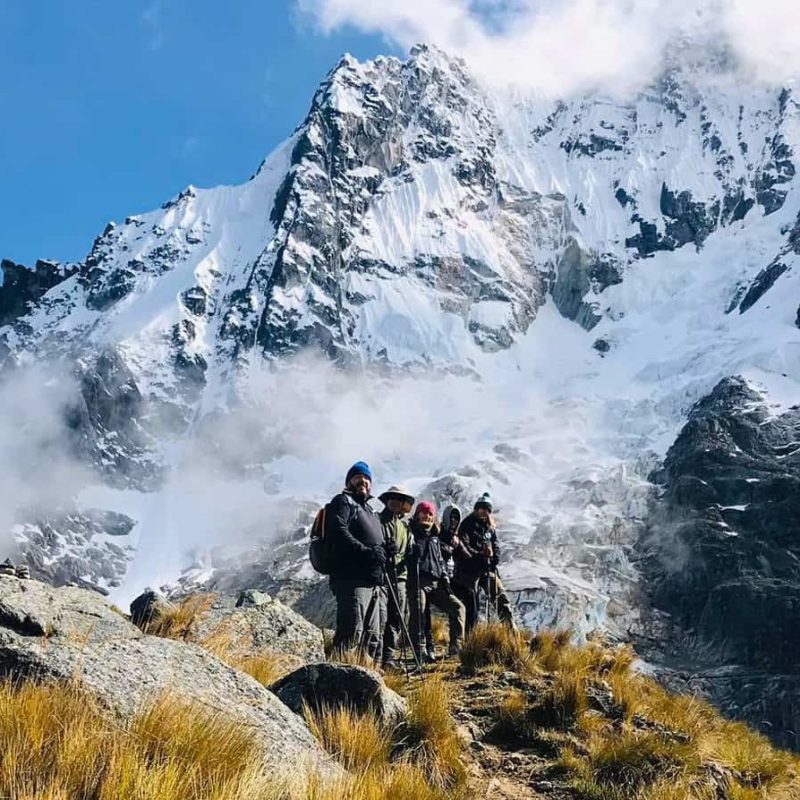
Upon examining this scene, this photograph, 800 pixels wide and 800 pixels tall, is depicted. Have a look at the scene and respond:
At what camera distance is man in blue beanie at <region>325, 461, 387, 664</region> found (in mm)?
8156

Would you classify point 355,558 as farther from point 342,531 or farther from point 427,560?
point 427,560

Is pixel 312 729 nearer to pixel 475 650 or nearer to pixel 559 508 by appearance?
pixel 475 650

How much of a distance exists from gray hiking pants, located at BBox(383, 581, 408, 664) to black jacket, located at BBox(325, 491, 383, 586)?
1069 mm

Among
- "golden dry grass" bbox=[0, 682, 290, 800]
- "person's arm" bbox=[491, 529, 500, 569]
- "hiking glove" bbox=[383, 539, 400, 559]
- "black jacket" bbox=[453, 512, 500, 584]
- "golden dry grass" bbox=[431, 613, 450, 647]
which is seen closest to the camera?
"golden dry grass" bbox=[0, 682, 290, 800]

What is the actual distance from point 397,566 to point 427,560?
0.84 meters

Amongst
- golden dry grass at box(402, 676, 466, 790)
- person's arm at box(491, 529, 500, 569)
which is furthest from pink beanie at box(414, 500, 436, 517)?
golden dry grass at box(402, 676, 466, 790)

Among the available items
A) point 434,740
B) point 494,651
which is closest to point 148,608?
point 494,651

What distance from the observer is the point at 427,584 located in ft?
35.5

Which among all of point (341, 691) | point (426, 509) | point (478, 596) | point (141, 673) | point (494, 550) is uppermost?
point (426, 509)

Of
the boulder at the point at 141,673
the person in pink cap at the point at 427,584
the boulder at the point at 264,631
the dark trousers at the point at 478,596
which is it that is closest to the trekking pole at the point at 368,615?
the boulder at the point at 264,631

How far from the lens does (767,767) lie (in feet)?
21.2

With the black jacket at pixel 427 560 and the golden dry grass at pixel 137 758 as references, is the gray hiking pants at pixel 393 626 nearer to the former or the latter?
the black jacket at pixel 427 560

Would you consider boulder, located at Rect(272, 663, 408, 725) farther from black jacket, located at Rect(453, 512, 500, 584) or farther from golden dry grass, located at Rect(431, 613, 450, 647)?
golden dry grass, located at Rect(431, 613, 450, 647)

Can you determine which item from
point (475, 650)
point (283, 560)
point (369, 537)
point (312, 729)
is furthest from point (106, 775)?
point (283, 560)
